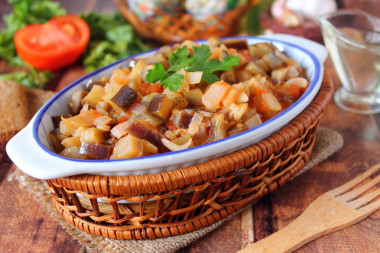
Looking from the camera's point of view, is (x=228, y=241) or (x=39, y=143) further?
(x=228, y=241)

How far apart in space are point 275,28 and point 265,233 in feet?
8.04

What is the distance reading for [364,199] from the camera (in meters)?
2.40

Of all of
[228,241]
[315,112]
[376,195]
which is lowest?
[228,241]

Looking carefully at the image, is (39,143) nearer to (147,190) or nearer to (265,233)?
(147,190)

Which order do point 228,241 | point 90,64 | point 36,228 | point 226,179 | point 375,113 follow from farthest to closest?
point 90,64, point 375,113, point 36,228, point 228,241, point 226,179

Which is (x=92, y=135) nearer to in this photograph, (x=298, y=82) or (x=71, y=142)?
(x=71, y=142)

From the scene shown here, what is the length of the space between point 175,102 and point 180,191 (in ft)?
1.84

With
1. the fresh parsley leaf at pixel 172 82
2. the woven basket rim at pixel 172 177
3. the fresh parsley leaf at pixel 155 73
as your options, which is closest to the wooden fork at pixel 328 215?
the woven basket rim at pixel 172 177

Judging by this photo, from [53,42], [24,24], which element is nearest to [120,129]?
[53,42]

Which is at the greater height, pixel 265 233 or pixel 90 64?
pixel 265 233

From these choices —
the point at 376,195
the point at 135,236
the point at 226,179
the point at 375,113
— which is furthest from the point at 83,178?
the point at 375,113

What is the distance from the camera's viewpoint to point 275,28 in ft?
13.9

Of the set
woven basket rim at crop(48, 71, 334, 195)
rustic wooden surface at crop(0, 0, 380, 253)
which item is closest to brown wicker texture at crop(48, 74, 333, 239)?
woven basket rim at crop(48, 71, 334, 195)

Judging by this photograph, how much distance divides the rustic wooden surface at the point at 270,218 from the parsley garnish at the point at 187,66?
0.76 m
